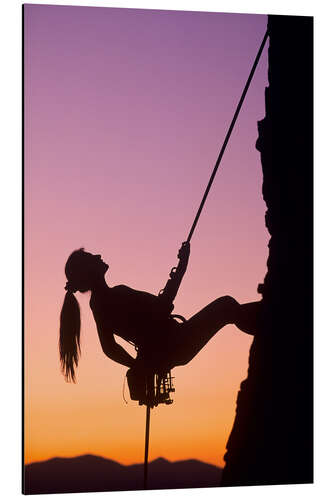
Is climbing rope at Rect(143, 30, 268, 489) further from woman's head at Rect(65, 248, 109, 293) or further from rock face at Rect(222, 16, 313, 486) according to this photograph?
woman's head at Rect(65, 248, 109, 293)

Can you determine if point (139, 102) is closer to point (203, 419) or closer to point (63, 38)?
point (63, 38)

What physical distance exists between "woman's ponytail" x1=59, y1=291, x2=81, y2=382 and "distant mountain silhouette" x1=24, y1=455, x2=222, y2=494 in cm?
45

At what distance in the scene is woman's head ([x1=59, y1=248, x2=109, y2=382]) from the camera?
19.5 ft

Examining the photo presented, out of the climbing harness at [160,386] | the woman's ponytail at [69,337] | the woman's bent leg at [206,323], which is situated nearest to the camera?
the woman's ponytail at [69,337]

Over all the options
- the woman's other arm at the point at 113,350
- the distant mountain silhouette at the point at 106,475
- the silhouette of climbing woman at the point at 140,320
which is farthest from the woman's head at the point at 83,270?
the distant mountain silhouette at the point at 106,475

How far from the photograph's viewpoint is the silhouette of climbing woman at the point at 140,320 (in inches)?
235

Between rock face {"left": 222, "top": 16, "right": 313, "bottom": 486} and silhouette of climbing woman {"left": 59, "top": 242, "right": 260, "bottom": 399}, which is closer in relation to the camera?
silhouette of climbing woman {"left": 59, "top": 242, "right": 260, "bottom": 399}

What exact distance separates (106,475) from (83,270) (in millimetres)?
1076

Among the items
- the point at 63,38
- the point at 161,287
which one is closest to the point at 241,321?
the point at 161,287

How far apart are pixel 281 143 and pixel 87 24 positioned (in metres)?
1.24

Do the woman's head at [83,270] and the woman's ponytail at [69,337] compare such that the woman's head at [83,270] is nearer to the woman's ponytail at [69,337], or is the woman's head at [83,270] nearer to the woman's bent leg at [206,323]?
the woman's ponytail at [69,337]

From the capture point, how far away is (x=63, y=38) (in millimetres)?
6043

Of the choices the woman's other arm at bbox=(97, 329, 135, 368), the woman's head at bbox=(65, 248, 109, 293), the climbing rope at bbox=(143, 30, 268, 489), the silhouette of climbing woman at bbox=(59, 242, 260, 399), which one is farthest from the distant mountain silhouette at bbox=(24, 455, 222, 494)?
the woman's head at bbox=(65, 248, 109, 293)

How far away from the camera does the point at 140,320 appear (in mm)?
6117
